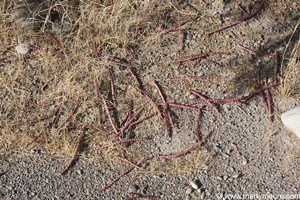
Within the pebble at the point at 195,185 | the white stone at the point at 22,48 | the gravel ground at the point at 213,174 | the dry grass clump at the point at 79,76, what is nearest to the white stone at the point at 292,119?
the gravel ground at the point at 213,174

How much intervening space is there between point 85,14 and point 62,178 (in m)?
1.56

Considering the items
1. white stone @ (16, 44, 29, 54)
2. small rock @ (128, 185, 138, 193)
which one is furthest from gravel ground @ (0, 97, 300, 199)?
white stone @ (16, 44, 29, 54)

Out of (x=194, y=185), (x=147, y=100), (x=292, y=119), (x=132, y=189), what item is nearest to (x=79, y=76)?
(x=147, y=100)

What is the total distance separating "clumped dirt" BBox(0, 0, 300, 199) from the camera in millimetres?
2439

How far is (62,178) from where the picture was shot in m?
2.48

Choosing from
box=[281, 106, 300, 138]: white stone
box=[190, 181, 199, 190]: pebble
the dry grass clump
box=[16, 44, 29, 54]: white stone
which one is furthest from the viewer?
box=[16, 44, 29, 54]: white stone

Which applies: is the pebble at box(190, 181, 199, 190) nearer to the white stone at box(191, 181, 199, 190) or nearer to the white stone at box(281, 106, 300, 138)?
the white stone at box(191, 181, 199, 190)

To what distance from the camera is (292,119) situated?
8.30 feet

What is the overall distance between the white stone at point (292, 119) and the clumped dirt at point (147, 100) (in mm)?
59

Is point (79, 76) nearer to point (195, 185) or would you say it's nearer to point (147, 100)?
point (147, 100)

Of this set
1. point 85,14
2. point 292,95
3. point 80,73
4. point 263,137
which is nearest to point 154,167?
point 263,137

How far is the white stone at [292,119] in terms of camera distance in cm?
251

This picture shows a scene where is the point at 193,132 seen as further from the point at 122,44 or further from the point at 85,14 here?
the point at 85,14

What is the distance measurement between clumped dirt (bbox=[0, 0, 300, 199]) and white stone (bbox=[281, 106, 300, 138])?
59mm
